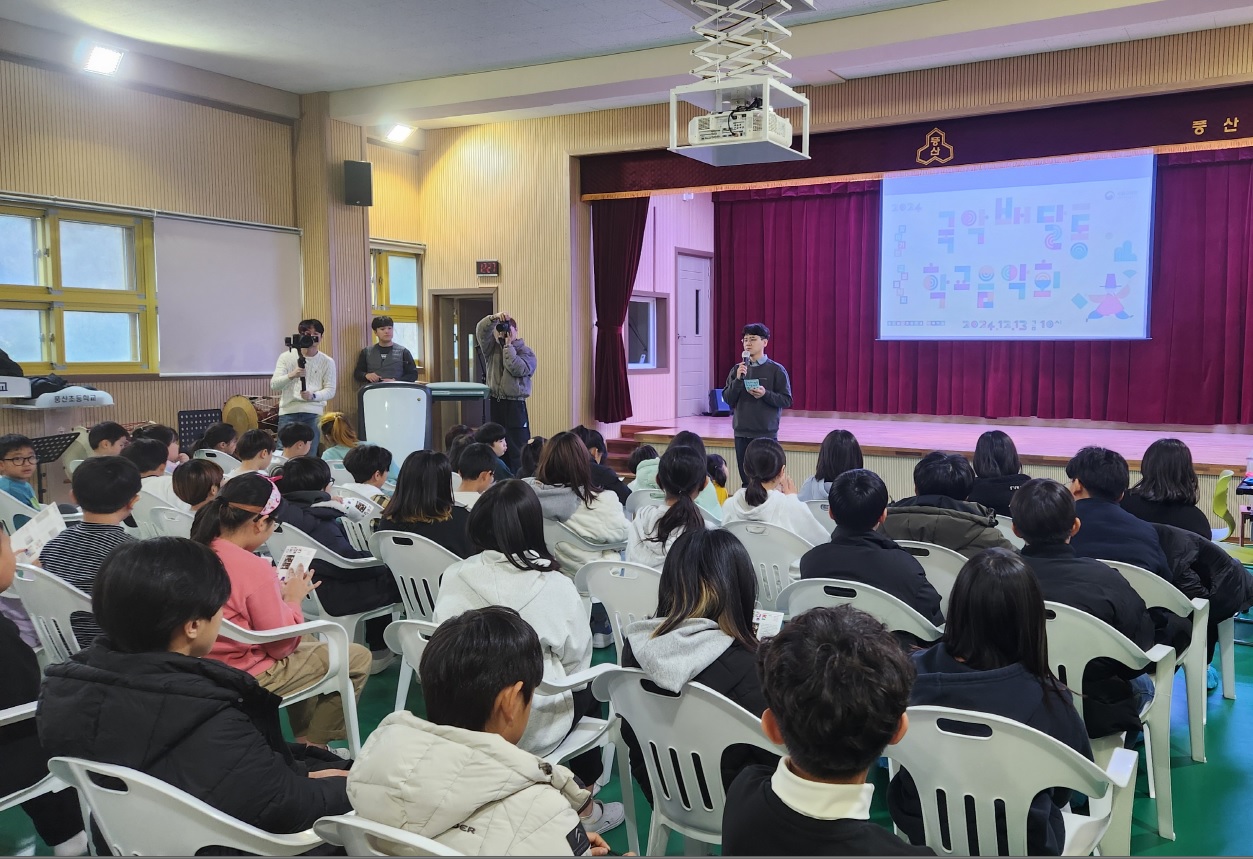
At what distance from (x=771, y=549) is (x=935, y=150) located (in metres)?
4.93

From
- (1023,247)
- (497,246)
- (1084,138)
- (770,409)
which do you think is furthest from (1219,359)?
(497,246)

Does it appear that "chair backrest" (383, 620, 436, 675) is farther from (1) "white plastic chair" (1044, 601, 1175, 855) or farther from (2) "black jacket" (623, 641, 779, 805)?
(1) "white plastic chair" (1044, 601, 1175, 855)

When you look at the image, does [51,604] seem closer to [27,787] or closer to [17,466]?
[27,787]

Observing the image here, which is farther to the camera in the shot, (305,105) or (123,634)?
(305,105)

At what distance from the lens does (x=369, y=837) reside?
1309 millimetres

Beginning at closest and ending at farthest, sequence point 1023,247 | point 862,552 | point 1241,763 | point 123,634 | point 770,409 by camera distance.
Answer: point 123,634 < point 862,552 < point 1241,763 < point 770,409 < point 1023,247

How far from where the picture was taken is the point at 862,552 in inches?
104

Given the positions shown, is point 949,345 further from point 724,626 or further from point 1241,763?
point 724,626

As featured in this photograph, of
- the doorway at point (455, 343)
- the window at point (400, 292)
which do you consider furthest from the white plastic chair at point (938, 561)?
the window at point (400, 292)

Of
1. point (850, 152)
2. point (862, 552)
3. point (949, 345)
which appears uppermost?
point (850, 152)

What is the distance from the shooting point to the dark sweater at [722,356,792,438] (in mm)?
6359

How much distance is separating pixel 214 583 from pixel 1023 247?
28.6 feet

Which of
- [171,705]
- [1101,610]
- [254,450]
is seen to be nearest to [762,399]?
[254,450]

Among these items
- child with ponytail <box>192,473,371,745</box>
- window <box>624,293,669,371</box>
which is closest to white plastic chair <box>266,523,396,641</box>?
child with ponytail <box>192,473,371,745</box>
